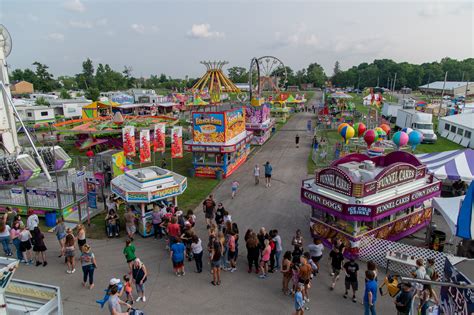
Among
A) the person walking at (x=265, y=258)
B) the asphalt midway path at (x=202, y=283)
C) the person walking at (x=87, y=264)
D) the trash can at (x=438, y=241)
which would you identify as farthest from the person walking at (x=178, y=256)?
the trash can at (x=438, y=241)

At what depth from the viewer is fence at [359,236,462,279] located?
366 inches

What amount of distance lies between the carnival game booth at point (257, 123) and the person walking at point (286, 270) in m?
20.9

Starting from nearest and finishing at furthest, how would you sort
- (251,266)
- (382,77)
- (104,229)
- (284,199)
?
1. (251,266)
2. (104,229)
3. (284,199)
4. (382,77)

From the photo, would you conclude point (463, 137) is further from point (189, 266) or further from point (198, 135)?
point (189, 266)

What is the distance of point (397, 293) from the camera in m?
7.64

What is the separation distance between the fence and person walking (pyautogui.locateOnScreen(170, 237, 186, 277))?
547 centimetres

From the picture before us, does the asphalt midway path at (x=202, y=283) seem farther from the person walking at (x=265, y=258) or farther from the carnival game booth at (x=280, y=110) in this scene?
the carnival game booth at (x=280, y=110)

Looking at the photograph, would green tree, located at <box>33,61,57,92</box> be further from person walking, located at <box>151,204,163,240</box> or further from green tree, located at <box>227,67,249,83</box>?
person walking, located at <box>151,204,163,240</box>

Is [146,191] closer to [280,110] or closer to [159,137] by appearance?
[159,137]

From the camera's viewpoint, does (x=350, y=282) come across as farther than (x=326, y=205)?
No

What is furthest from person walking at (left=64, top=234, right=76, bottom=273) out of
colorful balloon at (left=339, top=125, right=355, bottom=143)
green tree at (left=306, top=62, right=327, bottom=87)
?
green tree at (left=306, top=62, right=327, bottom=87)

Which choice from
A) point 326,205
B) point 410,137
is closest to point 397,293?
point 326,205

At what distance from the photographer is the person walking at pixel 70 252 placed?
30.6ft

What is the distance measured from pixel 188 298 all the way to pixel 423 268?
19.3 feet
